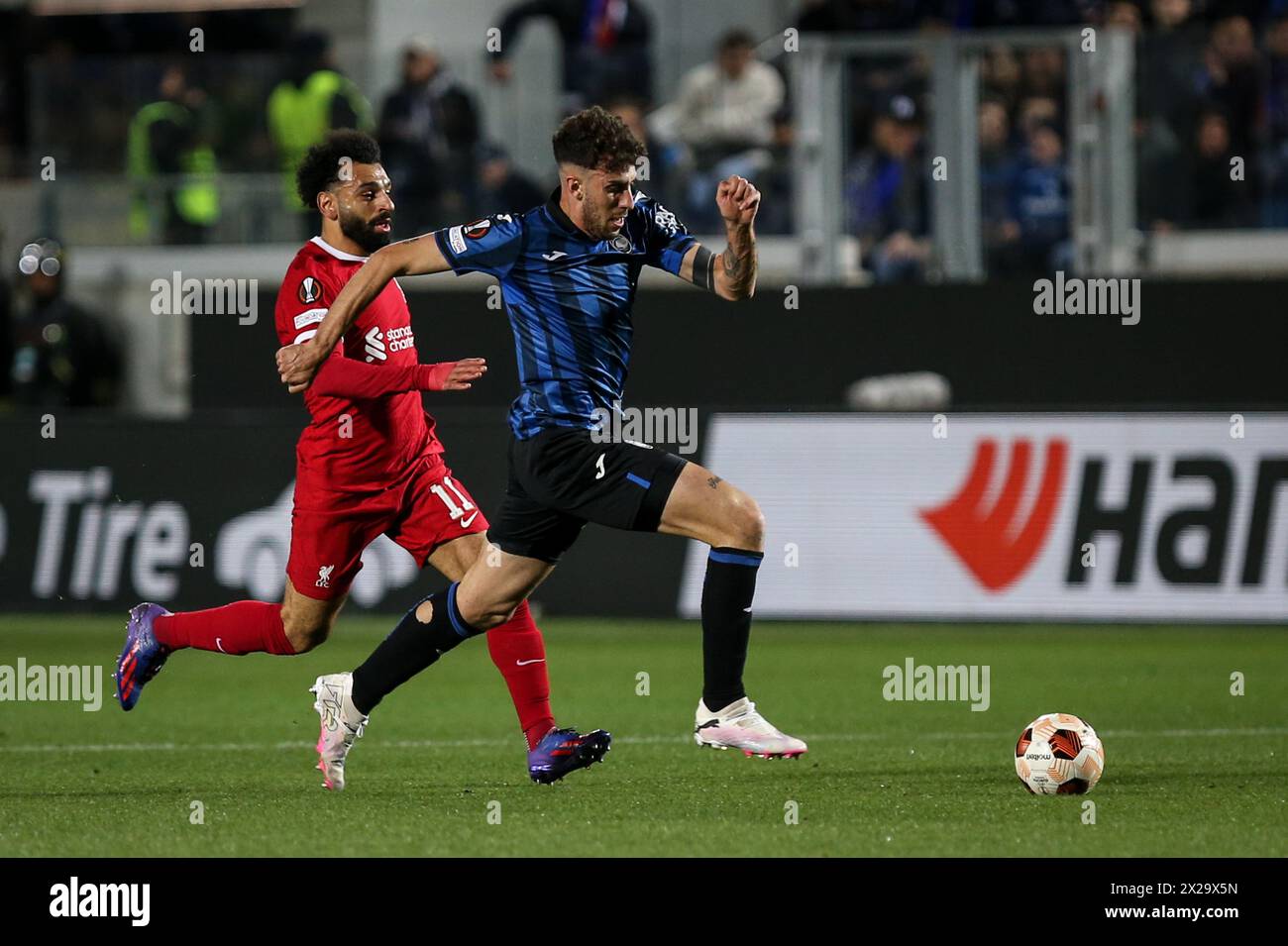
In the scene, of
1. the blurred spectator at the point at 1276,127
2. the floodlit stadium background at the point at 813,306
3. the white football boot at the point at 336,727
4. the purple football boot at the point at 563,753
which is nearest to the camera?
the purple football boot at the point at 563,753

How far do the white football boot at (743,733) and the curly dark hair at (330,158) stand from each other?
2.25 m

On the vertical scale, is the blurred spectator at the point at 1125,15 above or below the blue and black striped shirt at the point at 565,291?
above

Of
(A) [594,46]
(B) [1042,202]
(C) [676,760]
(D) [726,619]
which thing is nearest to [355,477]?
(D) [726,619]

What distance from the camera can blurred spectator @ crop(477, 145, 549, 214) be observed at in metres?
15.1

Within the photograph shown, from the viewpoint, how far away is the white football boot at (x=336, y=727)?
714 cm

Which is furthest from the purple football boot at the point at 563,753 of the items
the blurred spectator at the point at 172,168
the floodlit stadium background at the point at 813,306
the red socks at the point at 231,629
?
the blurred spectator at the point at 172,168

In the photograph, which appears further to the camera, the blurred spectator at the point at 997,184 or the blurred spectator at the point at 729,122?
the blurred spectator at the point at 729,122

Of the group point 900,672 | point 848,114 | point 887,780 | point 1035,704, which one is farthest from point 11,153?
point 887,780

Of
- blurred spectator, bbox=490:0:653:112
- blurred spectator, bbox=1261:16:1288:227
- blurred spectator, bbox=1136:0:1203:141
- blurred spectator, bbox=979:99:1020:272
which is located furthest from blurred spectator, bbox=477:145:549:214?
blurred spectator, bbox=1261:16:1288:227

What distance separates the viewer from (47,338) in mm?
15773

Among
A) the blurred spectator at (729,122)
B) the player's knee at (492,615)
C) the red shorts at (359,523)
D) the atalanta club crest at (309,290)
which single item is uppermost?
the blurred spectator at (729,122)

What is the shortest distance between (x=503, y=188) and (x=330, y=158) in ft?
25.4

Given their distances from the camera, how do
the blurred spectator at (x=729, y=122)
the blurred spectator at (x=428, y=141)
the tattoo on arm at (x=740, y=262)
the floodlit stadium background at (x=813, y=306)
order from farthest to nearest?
1. the blurred spectator at (x=428, y=141)
2. the blurred spectator at (x=729, y=122)
3. the floodlit stadium background at (x=813, y=306)
4. the tattoo on arm at (x=740, y=262)

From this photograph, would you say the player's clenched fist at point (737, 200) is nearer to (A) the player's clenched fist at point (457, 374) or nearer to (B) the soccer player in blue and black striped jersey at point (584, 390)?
(B) the soccer player in blue and black striped jersey at point (584, 390)
